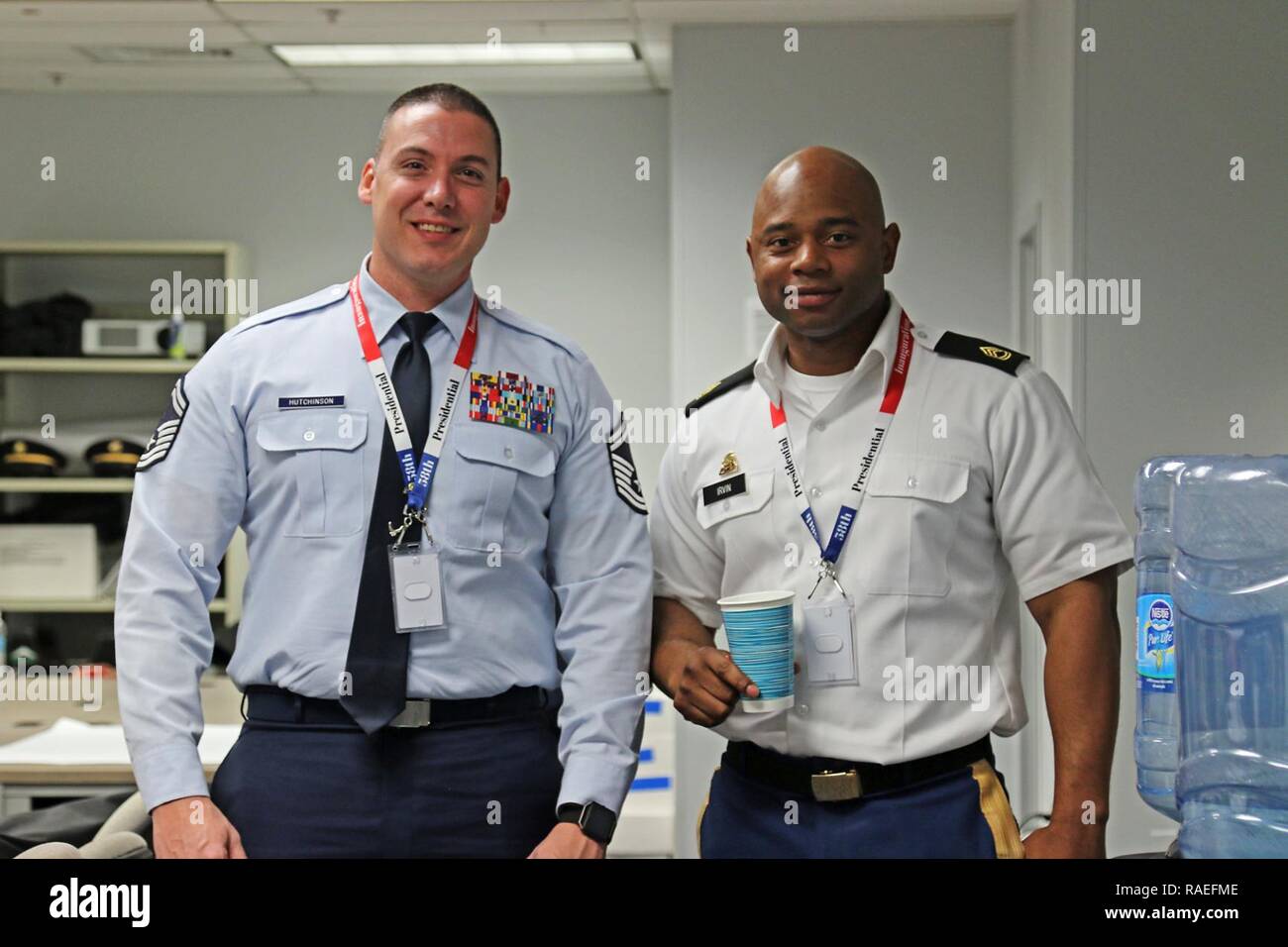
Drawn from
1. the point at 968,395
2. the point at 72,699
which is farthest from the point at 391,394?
the point at 72,699

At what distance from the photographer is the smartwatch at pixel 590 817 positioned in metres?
1.62

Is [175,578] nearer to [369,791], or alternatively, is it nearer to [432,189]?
[369,791]

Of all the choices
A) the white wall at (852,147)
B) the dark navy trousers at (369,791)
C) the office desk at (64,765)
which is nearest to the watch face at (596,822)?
the dark navy trousers at (369,791)

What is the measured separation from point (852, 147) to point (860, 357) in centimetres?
235

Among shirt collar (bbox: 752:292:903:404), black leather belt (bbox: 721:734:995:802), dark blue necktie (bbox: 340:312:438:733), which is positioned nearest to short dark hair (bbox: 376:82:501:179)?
dark blue necktie (bbox: 340:312:438:733)

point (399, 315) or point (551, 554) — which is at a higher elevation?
point (399, 315)

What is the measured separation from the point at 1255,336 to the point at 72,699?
133 inches

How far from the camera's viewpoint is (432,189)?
5.54ft

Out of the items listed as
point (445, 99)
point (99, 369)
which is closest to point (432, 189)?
point (445, 99)

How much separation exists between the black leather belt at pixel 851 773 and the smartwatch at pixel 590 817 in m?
0.28

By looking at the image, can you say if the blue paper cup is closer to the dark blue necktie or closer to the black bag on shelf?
the dark blue necktie

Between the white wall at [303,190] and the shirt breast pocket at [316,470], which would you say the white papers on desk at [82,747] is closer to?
the shirt breast pocket at [316,470]

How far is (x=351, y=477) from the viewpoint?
168cm
